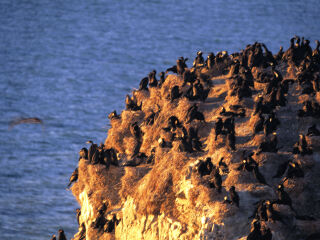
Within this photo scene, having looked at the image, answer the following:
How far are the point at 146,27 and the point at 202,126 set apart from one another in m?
146

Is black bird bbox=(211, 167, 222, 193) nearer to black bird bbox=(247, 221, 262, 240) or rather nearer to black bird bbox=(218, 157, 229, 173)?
black bird bbox=(218, 157, 229, 173)

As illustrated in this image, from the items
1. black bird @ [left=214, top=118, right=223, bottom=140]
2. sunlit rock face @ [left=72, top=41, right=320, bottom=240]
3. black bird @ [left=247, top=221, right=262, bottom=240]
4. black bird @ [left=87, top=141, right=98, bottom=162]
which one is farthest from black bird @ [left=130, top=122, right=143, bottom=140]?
black bird @ [left=247, top=221, right=262, bottom=240]

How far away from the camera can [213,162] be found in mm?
32625

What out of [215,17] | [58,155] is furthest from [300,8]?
[58,155]

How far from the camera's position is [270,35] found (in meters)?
A: 170

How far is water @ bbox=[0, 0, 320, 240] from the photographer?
271ft

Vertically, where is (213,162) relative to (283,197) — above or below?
above

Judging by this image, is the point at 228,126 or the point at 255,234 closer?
the point at 255,234

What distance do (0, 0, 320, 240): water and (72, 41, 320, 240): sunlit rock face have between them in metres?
30.7

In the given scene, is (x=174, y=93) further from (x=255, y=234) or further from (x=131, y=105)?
(x=255, y=234)

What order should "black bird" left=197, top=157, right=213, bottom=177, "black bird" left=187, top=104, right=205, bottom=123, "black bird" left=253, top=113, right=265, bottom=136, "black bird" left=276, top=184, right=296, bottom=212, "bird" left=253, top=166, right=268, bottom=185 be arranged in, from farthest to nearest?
1. "black bird" left=187, top=104, right=205, bottom=123
2. "black bird" left=253, top=113, right=265, bottom=136
3. "black bird" left=197, top=157, right=213, bottom=177
4. "bird" left=253, top=166, right=268, bottom=185
5. "black bird" left=276, top=184, right=296, bottom=212

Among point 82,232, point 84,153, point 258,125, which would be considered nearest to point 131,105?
point 84,153

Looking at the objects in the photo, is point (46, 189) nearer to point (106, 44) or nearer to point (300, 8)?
point (106, 44)

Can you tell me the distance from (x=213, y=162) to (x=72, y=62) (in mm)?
120940
